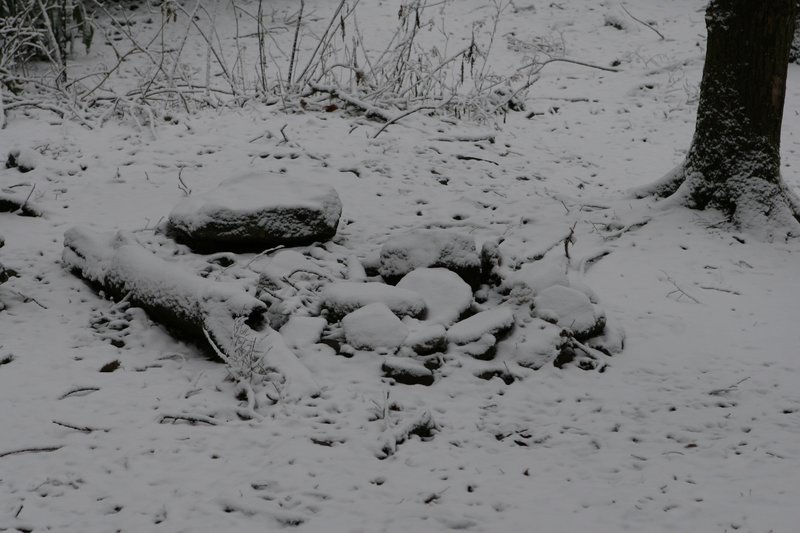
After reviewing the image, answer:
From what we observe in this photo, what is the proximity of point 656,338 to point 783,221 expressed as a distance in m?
1.88

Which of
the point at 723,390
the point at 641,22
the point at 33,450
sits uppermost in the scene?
the point at 641,22

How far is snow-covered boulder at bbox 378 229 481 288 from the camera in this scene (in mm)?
4211

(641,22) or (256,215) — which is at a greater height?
(641,22)

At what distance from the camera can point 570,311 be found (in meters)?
3.80

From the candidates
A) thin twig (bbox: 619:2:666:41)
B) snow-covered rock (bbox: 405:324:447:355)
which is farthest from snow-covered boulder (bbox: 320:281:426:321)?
thin twig (bbox: 619:2:666:41)

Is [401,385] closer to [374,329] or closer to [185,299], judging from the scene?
[374,329]

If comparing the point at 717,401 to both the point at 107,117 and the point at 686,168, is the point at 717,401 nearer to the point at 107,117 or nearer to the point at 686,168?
the point at 686,168

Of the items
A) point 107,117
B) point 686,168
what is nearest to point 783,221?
point 686,168

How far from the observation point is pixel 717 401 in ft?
10.7

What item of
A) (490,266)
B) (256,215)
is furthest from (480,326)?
(256,215)

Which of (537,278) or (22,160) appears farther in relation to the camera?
(22,160)

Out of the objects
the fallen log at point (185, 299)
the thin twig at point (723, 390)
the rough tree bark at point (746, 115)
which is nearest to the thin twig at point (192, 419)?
the fallen log at point (185, 299)

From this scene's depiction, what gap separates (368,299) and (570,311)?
109 cm

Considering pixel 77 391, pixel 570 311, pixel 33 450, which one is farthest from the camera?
pixel 570 311
